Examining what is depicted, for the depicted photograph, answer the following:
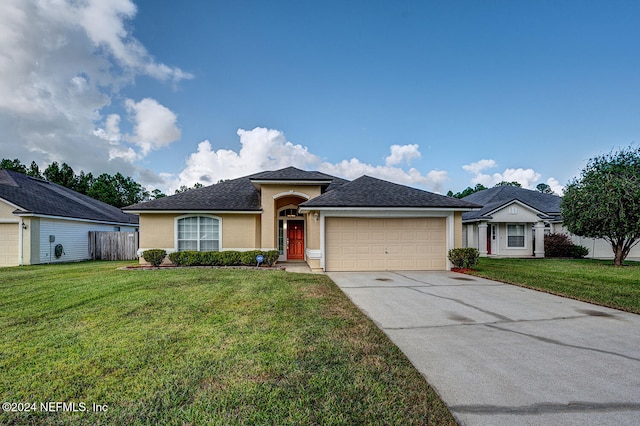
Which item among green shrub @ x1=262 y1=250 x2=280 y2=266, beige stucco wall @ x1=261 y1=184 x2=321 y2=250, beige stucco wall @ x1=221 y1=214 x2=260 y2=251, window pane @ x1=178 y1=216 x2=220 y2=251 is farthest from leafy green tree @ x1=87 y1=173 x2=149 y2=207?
green shrub @ x1=262 y1=250 x2=280 y2=266

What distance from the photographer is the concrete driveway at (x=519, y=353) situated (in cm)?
261

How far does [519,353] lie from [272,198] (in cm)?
1109

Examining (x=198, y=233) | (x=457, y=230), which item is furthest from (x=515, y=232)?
(x=198, y=233)

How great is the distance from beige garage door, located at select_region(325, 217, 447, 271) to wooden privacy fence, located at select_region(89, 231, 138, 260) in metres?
13.4

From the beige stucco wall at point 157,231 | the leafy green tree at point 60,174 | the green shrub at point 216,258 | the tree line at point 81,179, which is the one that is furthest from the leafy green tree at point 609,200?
the leafy green tree at point 60,174

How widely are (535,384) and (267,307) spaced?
4352 mm

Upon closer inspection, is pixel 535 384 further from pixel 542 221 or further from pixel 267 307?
pixel 542 221

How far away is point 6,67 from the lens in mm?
12164

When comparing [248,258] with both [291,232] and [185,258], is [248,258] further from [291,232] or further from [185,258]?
[291,232]

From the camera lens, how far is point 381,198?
39.6ft

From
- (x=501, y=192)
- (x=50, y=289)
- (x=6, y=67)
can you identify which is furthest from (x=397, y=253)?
(x=6, y=67)

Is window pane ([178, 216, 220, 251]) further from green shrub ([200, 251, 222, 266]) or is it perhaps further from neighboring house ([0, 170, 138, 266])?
neighboring house ([0, 170, 138, 266])

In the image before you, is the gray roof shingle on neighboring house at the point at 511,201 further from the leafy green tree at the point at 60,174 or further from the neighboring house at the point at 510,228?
the leafy green tree at the point at 60,174

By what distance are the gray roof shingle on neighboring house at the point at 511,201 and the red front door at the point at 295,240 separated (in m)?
11.1
